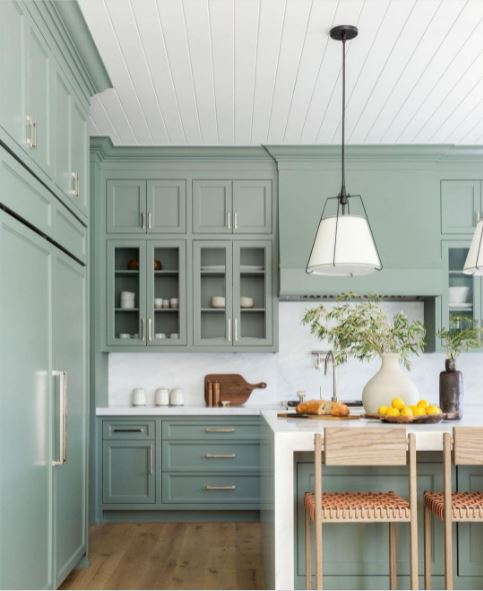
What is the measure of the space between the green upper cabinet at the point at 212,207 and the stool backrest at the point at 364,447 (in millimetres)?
2958

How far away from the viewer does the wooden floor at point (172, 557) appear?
13.0 ft

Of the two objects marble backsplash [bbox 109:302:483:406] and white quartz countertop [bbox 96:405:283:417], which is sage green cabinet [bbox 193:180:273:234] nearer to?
marble backsplash [bbox 109:302:483:406]

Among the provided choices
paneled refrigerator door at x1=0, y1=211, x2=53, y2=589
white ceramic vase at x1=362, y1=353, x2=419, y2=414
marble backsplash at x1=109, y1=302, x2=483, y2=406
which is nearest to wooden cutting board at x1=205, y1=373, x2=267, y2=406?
marble backsplash at x1=109, y1=302, x2=483, y2=406

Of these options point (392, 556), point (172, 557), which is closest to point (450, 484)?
point (392, 556)

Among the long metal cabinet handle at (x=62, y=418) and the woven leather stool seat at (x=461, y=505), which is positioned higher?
the long metal cabinet handle at (x=62, y=418)

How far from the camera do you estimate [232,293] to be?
18.6ft

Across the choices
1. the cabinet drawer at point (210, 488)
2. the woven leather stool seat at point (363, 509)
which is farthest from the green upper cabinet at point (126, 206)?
the woven leather stool seat at point (363, 509)

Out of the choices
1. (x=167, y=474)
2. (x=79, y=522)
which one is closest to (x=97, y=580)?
(x=79, y=522)

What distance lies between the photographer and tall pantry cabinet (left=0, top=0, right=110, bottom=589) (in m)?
2.70

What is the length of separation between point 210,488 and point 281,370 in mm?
1140

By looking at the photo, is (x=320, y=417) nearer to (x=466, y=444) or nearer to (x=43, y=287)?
(x=466, y=444)

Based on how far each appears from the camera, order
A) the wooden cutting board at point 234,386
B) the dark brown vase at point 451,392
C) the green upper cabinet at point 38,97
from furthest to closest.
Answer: the wooden cutting board at point 234,386 → the dark brown vase at point 451,392 → the green upper cabinet at point 38,97

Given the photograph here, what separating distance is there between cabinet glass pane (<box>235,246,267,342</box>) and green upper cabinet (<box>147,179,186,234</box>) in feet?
1.79

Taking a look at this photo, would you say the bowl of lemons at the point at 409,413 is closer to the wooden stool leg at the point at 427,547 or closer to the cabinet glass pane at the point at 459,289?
the wooden stool leg at the point at 427,547
